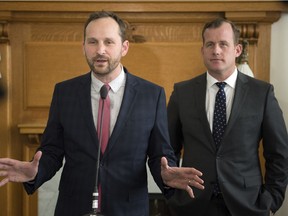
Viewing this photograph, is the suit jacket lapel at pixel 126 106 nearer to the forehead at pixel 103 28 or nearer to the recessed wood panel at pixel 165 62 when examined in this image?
the forehead at pixel 103 28

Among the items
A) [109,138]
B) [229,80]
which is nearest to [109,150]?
[109,138]

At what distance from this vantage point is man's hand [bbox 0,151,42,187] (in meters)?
1.60

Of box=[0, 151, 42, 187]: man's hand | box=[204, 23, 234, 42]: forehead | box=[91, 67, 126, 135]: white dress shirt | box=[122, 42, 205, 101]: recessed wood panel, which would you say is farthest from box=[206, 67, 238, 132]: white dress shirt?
box=[122, 42, 205, 101]: recessed wood panel

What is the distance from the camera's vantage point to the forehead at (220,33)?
7.54 ft

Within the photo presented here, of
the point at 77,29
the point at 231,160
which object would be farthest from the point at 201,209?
the point at 77,29

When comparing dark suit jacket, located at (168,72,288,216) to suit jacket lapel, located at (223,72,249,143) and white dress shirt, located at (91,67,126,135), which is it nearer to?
suit jacket lapel, located at (223,72,249,143)

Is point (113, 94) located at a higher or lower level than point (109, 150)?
higher

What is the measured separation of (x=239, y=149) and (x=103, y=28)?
0.90 meters

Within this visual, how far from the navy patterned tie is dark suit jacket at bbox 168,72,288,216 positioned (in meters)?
0.03

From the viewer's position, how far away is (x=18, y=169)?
1.62 meters

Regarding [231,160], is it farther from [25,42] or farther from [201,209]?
[25,42]

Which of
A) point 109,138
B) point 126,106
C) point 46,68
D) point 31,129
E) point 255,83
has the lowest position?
point 31,129

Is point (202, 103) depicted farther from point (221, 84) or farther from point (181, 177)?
point (181, 177)

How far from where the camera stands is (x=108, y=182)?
69.4 inches
